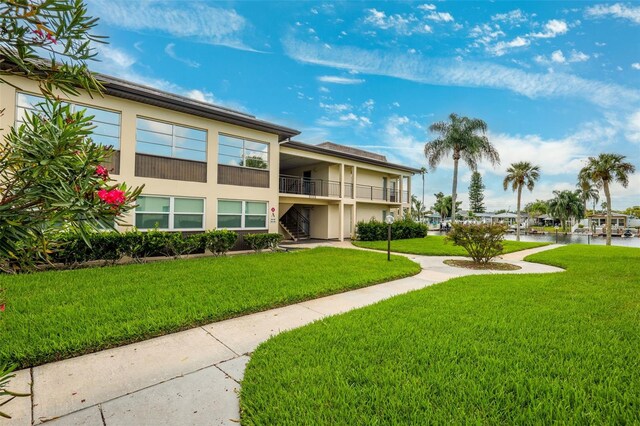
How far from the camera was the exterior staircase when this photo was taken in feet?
70.8

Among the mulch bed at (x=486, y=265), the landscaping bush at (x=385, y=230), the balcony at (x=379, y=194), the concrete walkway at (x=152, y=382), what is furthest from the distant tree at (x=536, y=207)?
the concrete walkway at (x=152, y=382)

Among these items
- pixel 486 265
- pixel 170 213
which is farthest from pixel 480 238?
pixel 170 213

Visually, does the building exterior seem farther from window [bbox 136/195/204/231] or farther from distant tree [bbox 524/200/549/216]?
distant tree [bbox 524/200/549/216]

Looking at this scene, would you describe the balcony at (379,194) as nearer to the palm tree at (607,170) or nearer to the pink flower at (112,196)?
the palm tree at (607,170)

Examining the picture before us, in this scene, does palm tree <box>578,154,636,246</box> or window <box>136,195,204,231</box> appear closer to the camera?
window <box>136,195,204,231</box>

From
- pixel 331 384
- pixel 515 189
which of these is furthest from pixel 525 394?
pixel 515 189

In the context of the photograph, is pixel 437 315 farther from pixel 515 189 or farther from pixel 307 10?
pixel 515 189

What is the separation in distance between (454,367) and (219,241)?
34.9ft

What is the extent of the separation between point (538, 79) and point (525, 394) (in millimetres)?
16000

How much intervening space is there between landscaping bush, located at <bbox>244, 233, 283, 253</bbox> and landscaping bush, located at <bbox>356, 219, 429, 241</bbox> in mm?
7860

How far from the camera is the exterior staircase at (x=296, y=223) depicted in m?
21.6

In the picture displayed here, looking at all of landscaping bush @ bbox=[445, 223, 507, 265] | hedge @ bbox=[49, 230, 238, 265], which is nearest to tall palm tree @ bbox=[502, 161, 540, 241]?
landscaping bush @ bbox=[445, 223, 507, 265]

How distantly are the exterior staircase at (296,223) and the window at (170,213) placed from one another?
9237mm

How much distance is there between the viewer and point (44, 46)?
1.57 m
